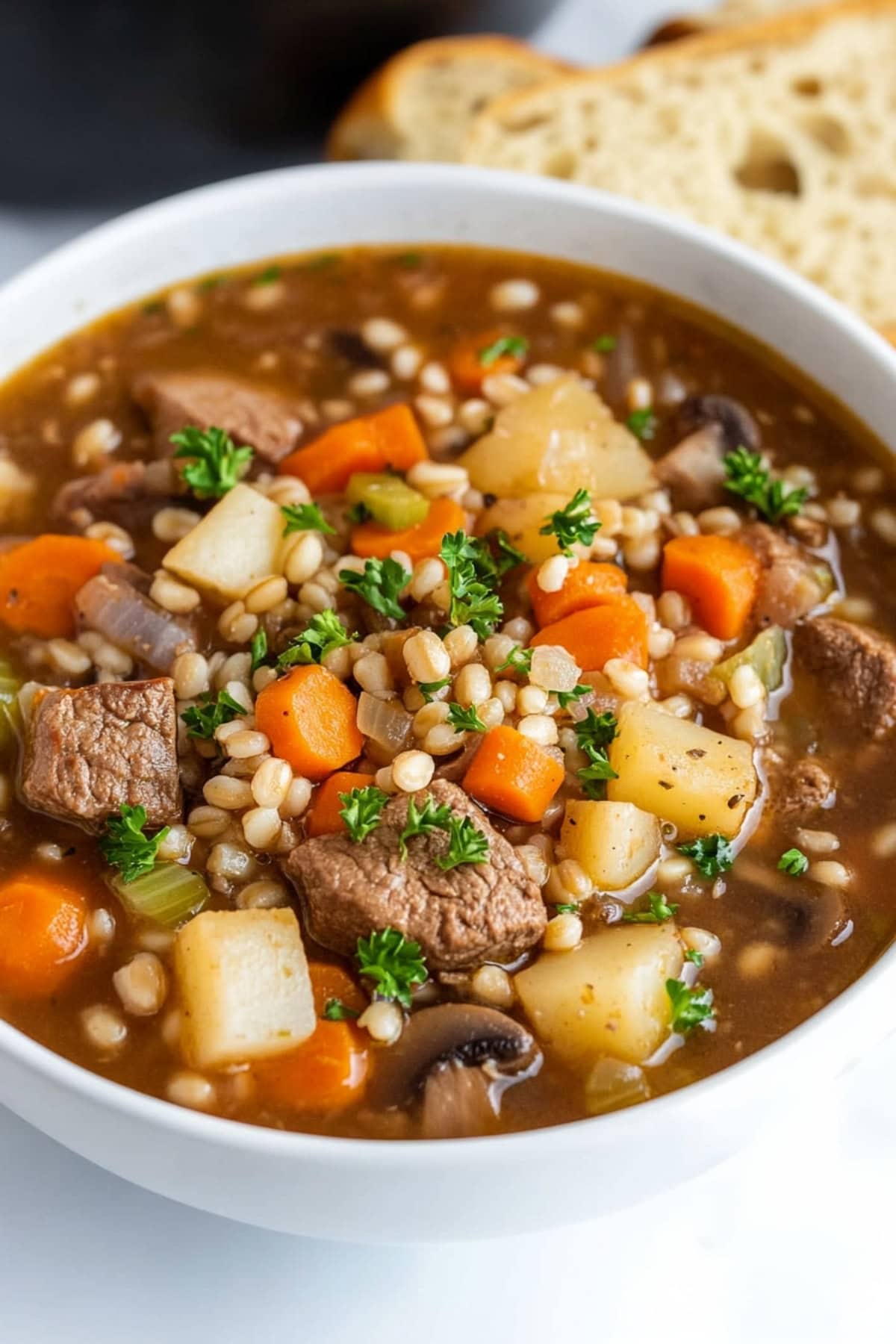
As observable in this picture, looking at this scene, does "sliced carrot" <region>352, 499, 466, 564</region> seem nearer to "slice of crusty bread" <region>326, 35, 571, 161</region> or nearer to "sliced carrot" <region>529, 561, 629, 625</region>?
"sliced carrot" <region>529, 561, 629, 625</region>

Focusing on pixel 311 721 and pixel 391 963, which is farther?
pixel 311 721

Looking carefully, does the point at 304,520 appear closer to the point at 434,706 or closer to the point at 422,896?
the point at 434,706

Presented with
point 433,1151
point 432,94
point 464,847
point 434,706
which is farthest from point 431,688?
point 432,94

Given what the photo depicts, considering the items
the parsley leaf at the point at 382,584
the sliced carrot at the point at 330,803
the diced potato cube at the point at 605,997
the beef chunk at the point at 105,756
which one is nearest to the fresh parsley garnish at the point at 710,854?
the diced potato cube at the point at 605,997

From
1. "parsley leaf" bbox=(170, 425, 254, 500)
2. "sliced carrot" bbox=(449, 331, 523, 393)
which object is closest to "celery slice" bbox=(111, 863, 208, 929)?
"parsley leaf" bbox=(170, 425, 254, 500)

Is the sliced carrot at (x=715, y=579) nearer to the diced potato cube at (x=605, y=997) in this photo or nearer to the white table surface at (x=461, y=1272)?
the diced potato cube at (x=605, y=997)

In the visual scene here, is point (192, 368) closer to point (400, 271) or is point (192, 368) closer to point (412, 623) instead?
point (400, 271)

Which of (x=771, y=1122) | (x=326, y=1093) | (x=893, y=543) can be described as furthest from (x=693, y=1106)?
(x=893, y=543)
